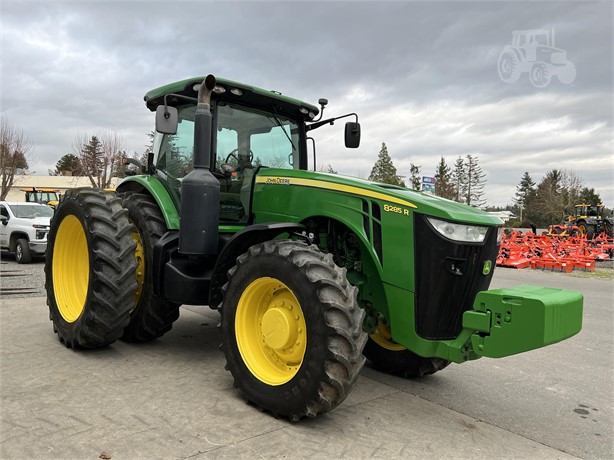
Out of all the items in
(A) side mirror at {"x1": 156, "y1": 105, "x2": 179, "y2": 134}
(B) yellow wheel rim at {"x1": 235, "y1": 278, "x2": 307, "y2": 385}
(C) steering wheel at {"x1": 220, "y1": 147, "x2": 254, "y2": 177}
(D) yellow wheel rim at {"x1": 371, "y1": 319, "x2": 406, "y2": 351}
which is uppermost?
(A) side mirror at {"x1": 156, "y1": 105, "x2": 179, "y2": 134}

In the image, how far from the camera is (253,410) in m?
3.29

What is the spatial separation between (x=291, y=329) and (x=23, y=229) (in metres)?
11.4

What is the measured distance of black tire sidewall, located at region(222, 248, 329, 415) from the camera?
291cm

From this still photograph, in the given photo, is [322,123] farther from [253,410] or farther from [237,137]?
[253,410]

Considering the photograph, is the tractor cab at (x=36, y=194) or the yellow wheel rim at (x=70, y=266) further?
the tractor cab at (x=36, y=194)

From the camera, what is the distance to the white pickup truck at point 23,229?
11.9 metres

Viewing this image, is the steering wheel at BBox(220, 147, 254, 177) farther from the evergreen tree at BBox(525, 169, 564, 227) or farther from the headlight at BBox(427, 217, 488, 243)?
the evergreen tree at BBox(525, 169, 564, 227)

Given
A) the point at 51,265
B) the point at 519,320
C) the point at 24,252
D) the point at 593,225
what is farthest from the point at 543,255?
the point at 24,252

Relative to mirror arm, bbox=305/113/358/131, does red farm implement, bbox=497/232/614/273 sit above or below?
below

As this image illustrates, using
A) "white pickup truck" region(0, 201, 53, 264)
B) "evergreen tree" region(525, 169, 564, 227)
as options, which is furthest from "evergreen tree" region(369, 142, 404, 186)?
"white pickup truck" region(0, 201, 53, 264)

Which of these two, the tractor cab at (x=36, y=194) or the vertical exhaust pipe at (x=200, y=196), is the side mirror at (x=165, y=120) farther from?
the tractor cab at (x=36, y=194)

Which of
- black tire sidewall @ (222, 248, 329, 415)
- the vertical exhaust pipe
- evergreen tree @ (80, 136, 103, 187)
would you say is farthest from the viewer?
evergreen tree @ (80, 136, 103, 187)

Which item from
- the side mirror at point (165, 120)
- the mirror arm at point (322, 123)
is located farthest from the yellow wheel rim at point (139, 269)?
the mirror arm at point (322, 123)

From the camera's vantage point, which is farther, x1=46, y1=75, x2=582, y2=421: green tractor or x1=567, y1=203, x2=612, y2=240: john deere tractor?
x1=567, y1=203, x2=612, y2=240: john deere tractor
